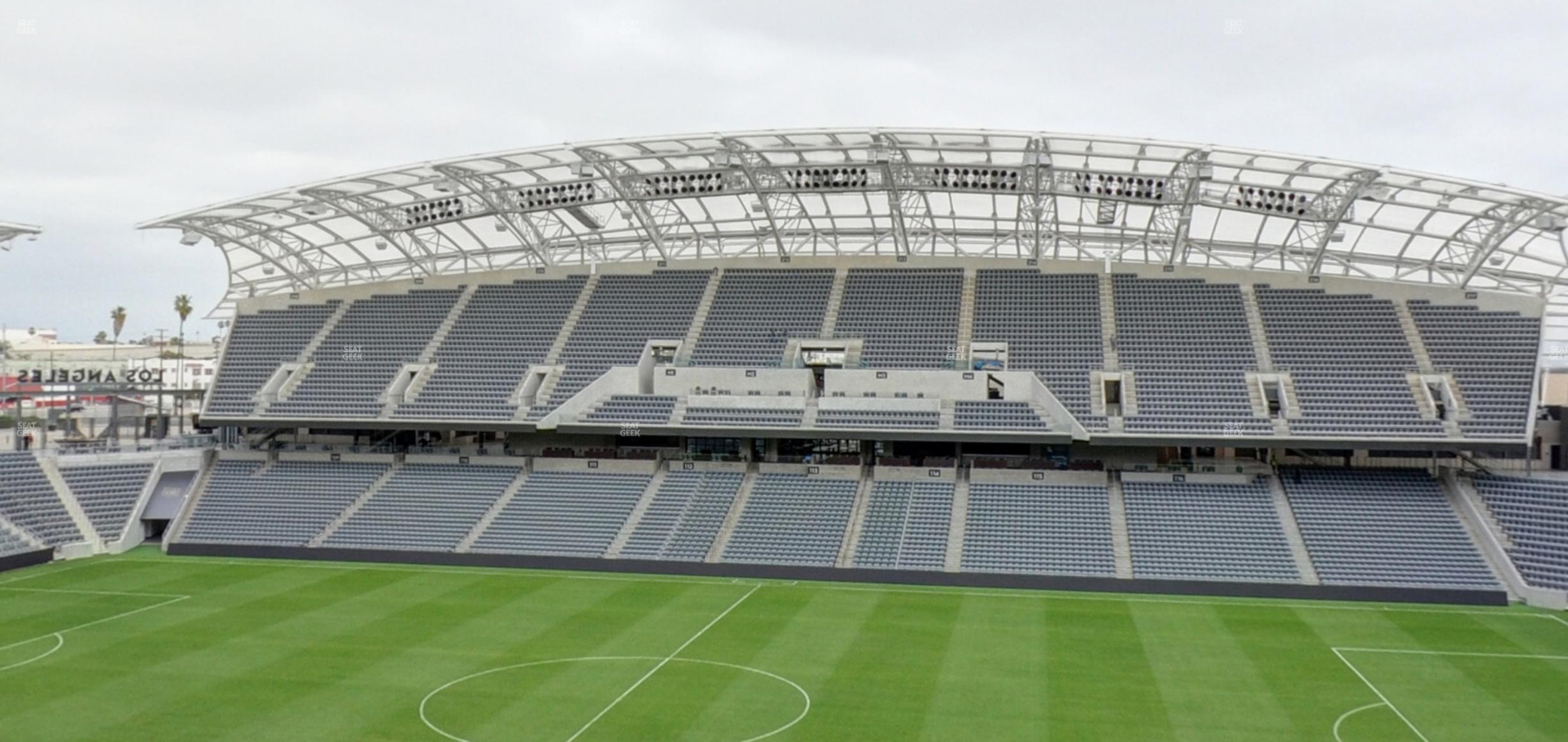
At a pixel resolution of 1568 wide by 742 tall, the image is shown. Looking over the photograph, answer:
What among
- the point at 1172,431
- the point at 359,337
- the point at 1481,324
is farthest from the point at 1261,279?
the point at 359,337

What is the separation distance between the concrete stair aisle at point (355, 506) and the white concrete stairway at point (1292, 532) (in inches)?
1127

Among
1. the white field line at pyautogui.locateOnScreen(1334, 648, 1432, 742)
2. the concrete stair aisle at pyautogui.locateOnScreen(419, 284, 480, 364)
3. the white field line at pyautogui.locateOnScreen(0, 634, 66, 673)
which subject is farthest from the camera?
the concrete stair aisle at pyautogui.locateOnScreen(419, 284, 480, 364)

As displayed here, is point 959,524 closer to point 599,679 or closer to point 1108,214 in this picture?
point 1108,214

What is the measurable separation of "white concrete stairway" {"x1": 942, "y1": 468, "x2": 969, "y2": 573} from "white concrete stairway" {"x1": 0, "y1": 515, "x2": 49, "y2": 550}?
26751 mm

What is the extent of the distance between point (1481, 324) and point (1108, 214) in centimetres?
1292

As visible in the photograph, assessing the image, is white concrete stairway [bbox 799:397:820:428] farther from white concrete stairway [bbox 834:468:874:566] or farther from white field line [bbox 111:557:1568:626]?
white field line [bbox 111:557:1568:626]

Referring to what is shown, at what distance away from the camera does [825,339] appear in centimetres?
4116

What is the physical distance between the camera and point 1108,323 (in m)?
39.9

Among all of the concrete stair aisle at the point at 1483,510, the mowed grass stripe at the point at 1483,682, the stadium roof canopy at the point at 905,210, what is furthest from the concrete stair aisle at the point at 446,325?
the concrete stair aisle at the point at 1483,510

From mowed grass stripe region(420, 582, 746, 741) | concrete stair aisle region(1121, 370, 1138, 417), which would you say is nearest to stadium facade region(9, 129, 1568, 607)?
concrete stair aisle region(1121, 370, 1138, 417)

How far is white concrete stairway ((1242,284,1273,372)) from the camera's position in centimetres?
3731

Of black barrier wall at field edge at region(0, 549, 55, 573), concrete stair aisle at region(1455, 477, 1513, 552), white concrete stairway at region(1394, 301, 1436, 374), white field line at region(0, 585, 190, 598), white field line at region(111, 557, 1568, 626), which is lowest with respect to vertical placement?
white field line at region(0, 585, 190, 598)

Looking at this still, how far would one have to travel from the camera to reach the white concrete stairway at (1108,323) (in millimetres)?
38312

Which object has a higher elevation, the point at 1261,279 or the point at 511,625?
the point at 1261,279
